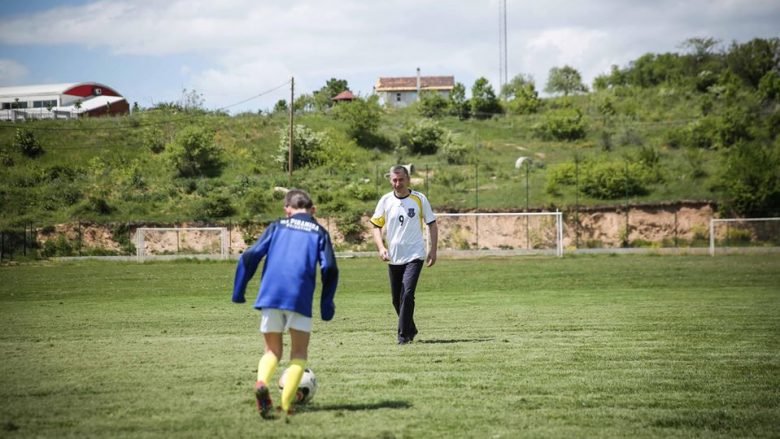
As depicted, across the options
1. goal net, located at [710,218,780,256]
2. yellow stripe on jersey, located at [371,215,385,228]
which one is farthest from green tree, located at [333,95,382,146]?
yellow stripe on jersey, located at [371,215,385,228]

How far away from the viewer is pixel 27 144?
65.5 meters

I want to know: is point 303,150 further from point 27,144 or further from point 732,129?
point 732,129

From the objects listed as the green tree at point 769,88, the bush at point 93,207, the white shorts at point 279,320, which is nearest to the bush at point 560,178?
the bush at point 93,207

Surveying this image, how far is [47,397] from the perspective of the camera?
7.02 m

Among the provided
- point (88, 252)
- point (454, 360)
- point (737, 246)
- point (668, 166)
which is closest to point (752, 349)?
point (454, 360)

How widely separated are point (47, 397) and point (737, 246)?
1817 inches

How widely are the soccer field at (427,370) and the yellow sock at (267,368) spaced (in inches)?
12.5

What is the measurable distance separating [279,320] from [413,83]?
127m

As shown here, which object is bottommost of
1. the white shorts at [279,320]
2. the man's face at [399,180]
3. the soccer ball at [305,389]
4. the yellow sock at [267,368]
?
the soccer ball at [305,389]

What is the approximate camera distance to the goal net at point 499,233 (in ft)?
164

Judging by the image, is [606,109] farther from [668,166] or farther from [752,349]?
[752,349]

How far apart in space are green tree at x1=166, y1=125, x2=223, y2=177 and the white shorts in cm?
5872

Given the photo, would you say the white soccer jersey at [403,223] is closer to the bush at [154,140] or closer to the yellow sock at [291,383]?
the yellow sock at [291,383]

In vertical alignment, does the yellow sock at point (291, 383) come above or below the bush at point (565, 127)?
below
